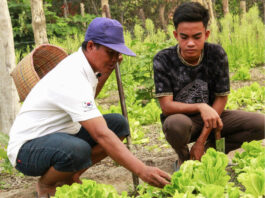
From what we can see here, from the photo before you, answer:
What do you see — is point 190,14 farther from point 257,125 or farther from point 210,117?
point 257,125

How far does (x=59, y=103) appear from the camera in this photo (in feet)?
7.32

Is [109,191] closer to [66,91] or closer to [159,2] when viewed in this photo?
[66,91]

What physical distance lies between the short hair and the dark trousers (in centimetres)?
71

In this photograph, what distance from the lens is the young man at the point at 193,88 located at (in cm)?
260

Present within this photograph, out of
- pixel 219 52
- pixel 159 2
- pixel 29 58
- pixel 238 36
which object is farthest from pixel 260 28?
pixel 159 2

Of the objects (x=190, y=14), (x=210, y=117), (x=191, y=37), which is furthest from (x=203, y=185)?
(x=190, y=14)

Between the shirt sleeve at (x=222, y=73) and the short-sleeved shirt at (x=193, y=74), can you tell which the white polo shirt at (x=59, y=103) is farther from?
the shirt sleeve at (x=222, y=73)

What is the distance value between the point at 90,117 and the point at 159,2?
16.5 m

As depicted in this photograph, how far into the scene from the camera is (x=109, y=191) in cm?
202

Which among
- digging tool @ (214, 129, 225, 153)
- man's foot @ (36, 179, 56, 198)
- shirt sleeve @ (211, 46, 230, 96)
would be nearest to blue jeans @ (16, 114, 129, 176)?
man's foot @ (36, 179, 56, 198)

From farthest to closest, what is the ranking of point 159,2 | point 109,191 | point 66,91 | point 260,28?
1. point 159,2
2. point 260,28
3. point 66,91
4. point 109,191

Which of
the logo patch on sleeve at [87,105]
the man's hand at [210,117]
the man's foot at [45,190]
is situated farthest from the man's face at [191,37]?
the man's foot at [45,190]

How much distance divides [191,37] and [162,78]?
1.25 ft

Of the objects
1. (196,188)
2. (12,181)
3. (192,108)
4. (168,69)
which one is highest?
(168,69)
